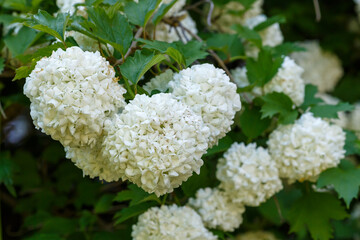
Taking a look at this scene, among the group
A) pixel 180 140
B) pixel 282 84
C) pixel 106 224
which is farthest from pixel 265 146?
pixel 106 224

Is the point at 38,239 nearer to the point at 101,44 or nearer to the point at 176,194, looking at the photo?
the point at 176,194

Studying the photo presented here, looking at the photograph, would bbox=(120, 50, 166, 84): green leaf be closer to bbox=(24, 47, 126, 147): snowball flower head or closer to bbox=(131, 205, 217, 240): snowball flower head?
bbox=(24, 47, 126, 147): snowball flower head

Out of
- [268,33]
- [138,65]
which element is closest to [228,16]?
[268,33]

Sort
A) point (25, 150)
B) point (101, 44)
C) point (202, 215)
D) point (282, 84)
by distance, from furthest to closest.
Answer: point (25, 150)
point (282, 84)
point (202, 215)
point (101, 44)

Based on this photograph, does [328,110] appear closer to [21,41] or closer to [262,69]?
[262,69]

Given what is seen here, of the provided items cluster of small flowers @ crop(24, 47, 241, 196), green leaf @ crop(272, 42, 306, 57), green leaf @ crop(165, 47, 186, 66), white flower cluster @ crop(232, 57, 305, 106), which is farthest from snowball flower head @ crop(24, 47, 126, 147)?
green leaf @ crop(272, 42, 306, 57)

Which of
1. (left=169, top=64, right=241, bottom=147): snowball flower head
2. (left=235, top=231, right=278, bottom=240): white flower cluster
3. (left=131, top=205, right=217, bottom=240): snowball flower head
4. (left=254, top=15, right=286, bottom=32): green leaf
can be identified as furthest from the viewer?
(left=235, top=231, right=278, bottom=240): white flower cluster
